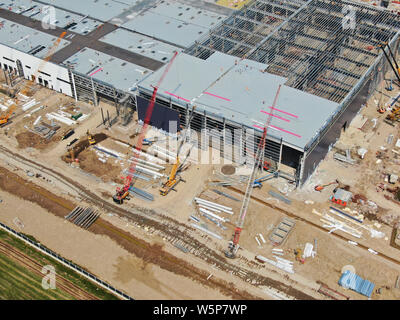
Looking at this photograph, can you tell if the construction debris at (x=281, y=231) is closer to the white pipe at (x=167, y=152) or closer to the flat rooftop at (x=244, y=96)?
the flat rooftop at (x=244, y=96)

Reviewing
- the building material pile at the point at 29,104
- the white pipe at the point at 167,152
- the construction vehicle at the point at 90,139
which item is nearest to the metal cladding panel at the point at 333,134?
the white pipe at the point at 167,152

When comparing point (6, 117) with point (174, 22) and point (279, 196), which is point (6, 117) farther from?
point (279, 196)

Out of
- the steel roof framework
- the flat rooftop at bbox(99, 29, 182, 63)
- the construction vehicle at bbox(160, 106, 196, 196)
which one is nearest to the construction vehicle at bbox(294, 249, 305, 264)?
the construction vehicle at bbox(160, 106, 196, 196)

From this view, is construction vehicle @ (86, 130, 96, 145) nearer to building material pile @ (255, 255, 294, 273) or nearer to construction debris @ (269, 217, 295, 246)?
construction debris @ (269, 217, 295, 246)

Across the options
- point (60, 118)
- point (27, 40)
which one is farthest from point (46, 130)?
point (27, 40)
